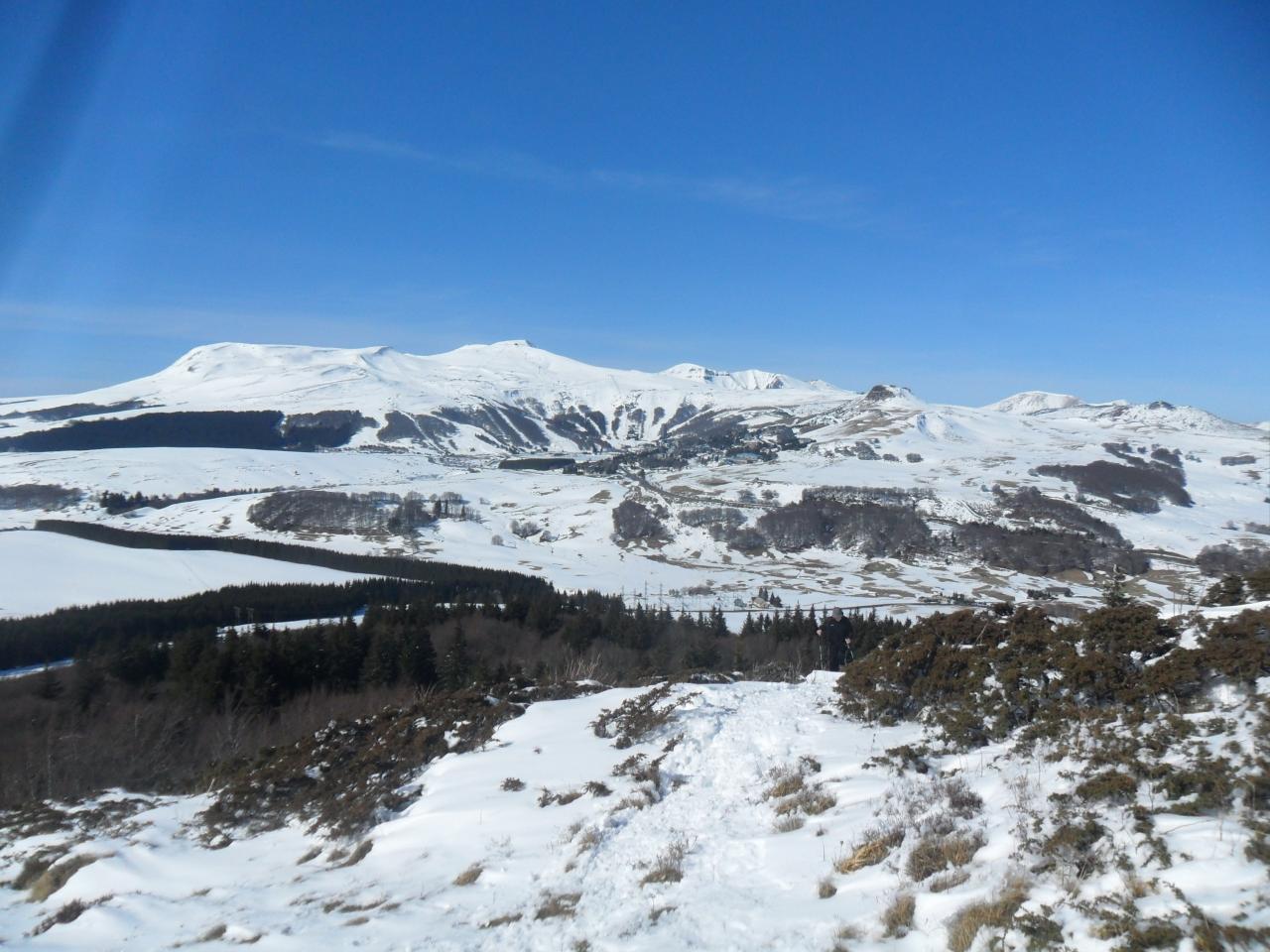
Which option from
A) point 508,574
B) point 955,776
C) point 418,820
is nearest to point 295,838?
point 418,820

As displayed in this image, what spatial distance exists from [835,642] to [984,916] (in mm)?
42783

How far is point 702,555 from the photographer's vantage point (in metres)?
106

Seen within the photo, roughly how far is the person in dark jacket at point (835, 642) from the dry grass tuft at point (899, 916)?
37801 mm

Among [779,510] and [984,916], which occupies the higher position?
[779,510]

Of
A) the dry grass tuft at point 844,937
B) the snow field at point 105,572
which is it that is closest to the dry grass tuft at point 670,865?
the dry grass tuft at point 844,937

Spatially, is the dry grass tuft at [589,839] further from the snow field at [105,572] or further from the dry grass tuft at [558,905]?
the snow field at [105,572]

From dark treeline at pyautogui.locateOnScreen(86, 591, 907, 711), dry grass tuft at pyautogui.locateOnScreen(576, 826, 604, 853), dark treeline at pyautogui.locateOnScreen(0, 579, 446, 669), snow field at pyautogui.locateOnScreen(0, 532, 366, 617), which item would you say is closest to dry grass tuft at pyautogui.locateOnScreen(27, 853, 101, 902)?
dry grass tuft at pyautogui.locateOnScreen(576, 826, 604, 853)

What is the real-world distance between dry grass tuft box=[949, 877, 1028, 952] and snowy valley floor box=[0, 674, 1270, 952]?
2 centimetres

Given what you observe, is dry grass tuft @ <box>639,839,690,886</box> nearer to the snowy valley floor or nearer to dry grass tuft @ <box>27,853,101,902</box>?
the snowy valley floor

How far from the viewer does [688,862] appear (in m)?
9.52

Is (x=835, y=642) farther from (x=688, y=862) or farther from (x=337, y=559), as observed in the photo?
(x=337, y=559)

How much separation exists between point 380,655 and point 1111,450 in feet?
629

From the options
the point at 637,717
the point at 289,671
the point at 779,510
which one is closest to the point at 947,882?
the point at 637,717

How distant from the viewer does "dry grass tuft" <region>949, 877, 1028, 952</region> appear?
6430 mm
